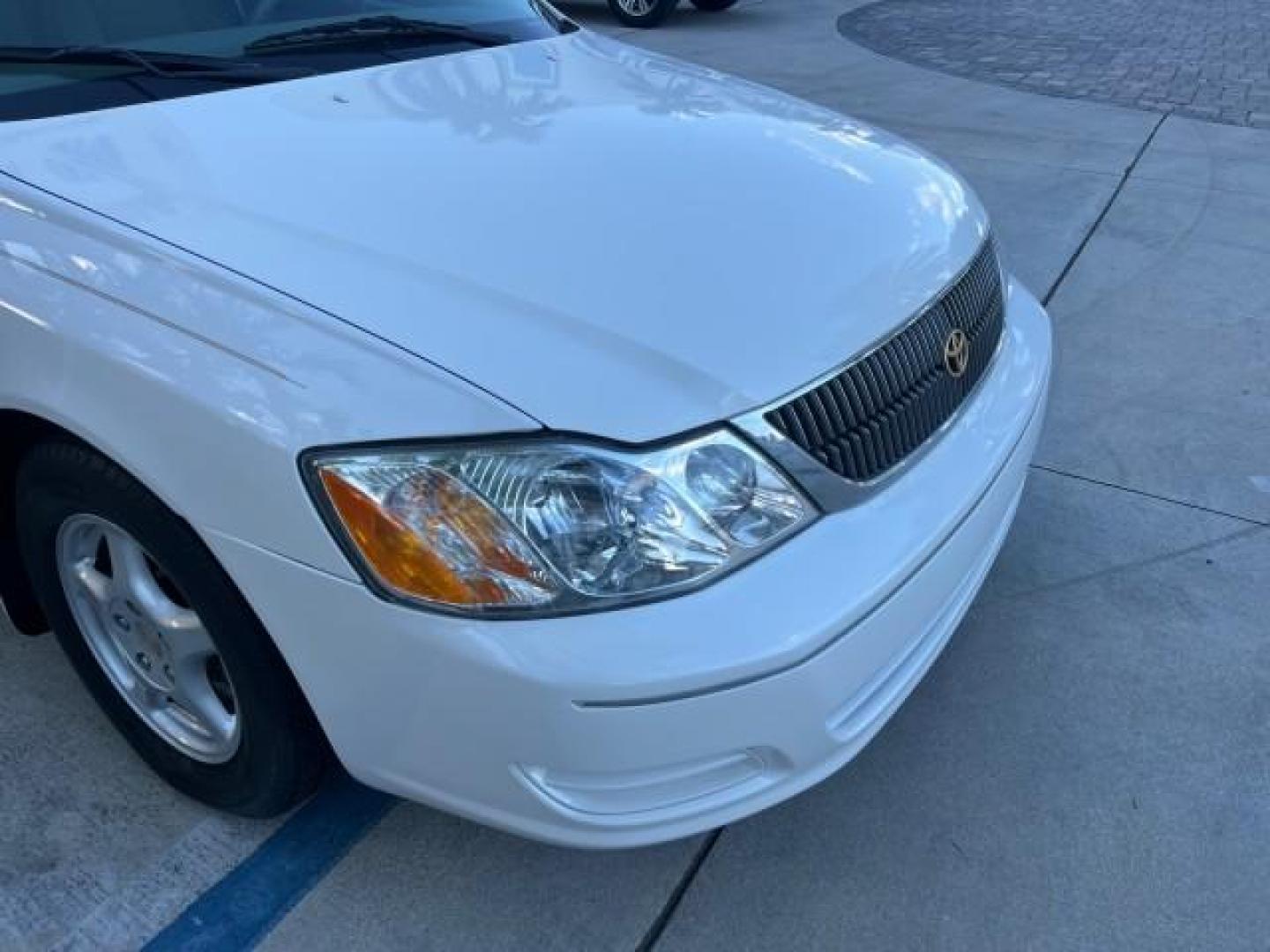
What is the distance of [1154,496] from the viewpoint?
3.36 meters

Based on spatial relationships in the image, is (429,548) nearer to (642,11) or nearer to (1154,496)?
(1154,496)

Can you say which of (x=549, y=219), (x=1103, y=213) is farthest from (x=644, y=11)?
(x=549, y=219)

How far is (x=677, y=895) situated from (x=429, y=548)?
90cm

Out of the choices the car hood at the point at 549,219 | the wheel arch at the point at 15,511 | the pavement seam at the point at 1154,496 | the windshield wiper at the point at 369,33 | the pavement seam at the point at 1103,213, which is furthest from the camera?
the pavement seam at the point at 1103,213

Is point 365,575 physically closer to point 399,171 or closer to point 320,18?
point 399,171

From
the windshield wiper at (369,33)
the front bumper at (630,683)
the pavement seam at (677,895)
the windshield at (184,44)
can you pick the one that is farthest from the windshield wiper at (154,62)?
the pavement seam at (677,895)

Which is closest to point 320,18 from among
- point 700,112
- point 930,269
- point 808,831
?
point 700,112

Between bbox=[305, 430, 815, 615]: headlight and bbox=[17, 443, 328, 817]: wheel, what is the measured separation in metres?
0.34

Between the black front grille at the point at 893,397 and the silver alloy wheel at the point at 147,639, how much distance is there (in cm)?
106

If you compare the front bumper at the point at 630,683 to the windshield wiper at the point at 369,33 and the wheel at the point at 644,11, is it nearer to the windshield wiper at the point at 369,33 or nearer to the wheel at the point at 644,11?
the windshield wiper at the point at 369,33

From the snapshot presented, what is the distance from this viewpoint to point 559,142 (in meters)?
2.41

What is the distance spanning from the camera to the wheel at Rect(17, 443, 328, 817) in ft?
6.05

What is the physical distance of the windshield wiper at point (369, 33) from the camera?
2.58m

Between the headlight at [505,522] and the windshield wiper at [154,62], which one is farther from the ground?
the windshield wiper at [154,62]
